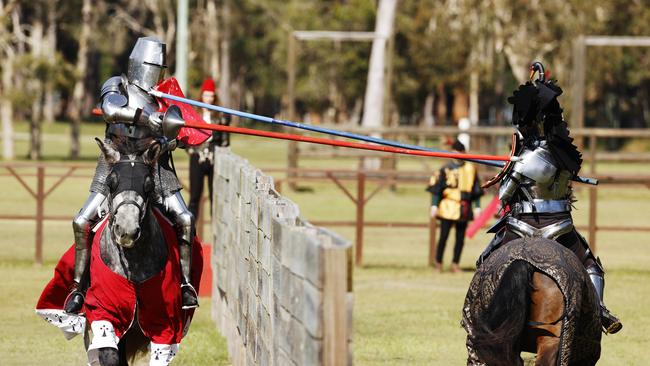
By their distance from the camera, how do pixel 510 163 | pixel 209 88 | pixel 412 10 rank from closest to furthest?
pixel 510 163, pixel 209 88, pixel 412 10

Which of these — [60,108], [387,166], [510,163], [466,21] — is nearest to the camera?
[510,163]

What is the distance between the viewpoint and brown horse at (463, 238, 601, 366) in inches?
282

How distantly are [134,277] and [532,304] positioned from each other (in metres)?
2.50

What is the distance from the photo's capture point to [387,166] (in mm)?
31703

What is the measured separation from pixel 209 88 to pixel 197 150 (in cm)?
115

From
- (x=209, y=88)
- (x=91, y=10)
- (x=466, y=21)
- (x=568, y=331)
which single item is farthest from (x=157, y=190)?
(x=466, y=21)

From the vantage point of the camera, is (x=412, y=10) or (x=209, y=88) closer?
(x=209, y=88)

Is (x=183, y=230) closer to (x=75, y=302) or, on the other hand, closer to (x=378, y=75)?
(x=75, y=302)

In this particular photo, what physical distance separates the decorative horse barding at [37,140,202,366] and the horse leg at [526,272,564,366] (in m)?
2.26

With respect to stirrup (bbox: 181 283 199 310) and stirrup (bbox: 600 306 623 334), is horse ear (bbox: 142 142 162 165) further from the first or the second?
stirrup (bbox: 600 306 623 334)

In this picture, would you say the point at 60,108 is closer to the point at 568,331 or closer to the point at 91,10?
the point at 91,10

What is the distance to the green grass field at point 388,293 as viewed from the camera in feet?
37.9

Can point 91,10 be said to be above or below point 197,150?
above

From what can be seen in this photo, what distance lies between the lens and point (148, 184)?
8.14m
